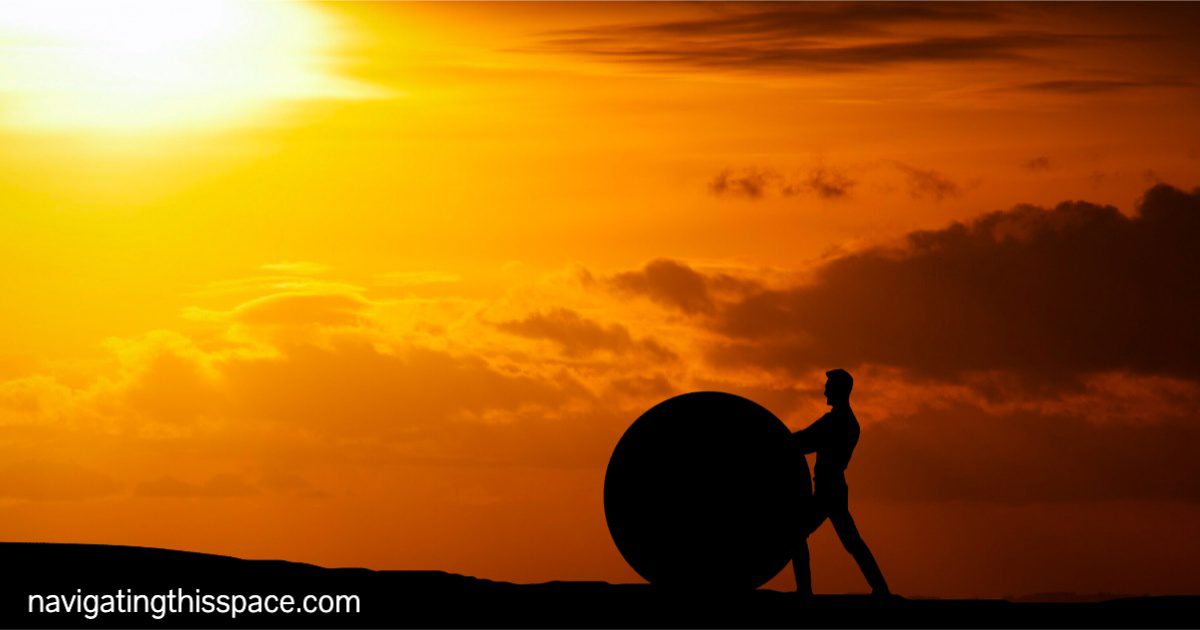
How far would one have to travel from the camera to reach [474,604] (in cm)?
1805

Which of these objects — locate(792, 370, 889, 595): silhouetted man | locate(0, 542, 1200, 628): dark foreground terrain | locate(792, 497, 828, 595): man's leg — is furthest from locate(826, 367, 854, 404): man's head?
locate(0, 542, 1200, 628): dark foreground terrain

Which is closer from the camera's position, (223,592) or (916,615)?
(916,615)

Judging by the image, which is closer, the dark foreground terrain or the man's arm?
the dark foreground terrain

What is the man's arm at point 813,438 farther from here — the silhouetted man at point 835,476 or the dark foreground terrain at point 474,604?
the dark foreground terrain at point 474,604

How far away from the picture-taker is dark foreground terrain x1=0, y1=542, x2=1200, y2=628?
16844 millimetres

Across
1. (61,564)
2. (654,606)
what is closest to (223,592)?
(61,564)

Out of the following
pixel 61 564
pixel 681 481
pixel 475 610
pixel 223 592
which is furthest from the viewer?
pixel 61 564

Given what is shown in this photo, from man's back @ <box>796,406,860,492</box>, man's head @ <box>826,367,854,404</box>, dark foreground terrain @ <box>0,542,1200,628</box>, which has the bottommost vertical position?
dark foreground terrain @ <box>0,542,1200,628</box>

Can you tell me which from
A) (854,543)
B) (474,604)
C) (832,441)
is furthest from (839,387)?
(474,604)

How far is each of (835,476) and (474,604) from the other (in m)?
4.41

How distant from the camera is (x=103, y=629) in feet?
58.4

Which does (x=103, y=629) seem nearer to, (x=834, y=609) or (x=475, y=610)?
(x=475, y=610)

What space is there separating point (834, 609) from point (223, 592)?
24.5 feet

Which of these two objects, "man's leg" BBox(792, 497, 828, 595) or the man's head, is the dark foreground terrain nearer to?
"man's leg" BBox(792, 497, 828, 595)
